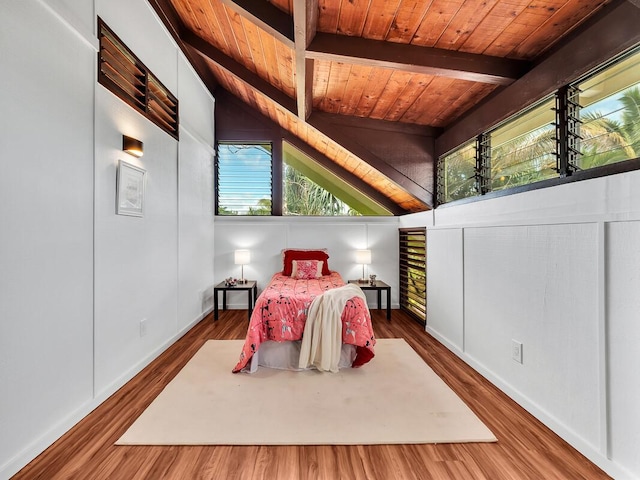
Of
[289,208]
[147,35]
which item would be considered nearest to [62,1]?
[147,35]

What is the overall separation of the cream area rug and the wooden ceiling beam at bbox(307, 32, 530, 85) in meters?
2.45

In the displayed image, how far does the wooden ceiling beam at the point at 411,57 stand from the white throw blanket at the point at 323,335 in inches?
76.3

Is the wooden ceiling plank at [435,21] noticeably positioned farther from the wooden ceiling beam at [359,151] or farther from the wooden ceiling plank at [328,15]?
the wooden ceiling beam at [359,151]

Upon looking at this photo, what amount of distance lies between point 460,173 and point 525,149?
0.95 m

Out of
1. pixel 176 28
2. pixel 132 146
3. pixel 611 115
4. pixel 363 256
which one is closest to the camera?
pixel 611 115

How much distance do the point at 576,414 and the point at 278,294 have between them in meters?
2.19

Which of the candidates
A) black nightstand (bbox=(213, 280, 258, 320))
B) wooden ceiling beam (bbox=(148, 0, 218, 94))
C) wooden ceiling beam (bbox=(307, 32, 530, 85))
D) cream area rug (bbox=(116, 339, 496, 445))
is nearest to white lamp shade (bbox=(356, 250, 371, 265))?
black nightstand (bbox=(213, 280, 258, 320))

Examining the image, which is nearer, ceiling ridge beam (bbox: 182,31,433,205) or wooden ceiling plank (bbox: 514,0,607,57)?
wooden ceiling plank (bbox: 514,0,607,57)

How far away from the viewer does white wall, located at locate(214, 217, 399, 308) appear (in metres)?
4.68

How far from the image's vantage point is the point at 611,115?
1681 mm

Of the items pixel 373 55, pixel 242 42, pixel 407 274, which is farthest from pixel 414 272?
pixel 242 42

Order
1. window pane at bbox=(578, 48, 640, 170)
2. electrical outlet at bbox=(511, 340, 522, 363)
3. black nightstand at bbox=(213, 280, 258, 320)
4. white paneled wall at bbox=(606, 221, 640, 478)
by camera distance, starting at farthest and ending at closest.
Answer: black nightstand at bbox=(213, 280, 258, 320), electrical outlet at bbox=(511, 340, 522, 363), window pane at bbox=(578, 48, 640, 170), white paneled wall at bbox=(606, 221, 640, 478)

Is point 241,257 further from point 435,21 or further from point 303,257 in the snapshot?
point 435,21

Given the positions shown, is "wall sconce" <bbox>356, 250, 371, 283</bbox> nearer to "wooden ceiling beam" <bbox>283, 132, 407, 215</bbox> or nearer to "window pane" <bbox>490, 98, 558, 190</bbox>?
"wooden ceiling beam" <bbox>283, 132, 407, 215</bbox>
